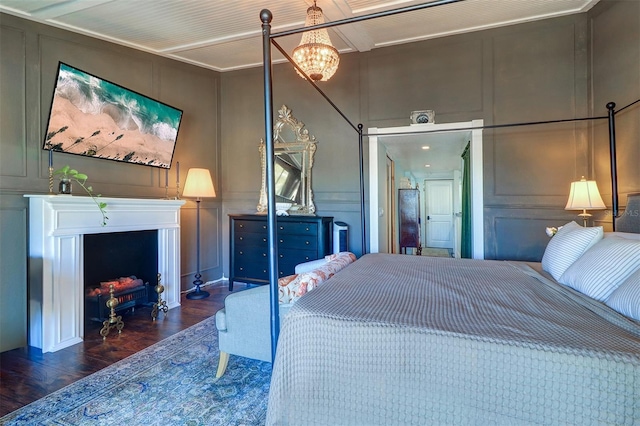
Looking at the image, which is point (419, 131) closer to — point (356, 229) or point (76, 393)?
point (356, 229)

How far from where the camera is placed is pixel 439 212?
9320 mm

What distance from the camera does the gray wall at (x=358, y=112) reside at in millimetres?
2588

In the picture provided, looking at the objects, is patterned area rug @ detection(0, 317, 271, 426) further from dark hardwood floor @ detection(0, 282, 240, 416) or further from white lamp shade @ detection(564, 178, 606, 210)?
white lamp shade @ detection(564, 178, 606, 210)

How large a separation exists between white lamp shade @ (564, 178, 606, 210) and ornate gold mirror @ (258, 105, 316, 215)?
280 centimetres

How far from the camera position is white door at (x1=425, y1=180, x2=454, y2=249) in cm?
922

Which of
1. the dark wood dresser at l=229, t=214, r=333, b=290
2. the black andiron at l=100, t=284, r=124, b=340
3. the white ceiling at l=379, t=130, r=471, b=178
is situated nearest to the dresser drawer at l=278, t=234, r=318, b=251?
the dark wood dresser at l=229, t=214, r=333, b=290

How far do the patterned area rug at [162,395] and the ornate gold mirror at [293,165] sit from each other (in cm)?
236

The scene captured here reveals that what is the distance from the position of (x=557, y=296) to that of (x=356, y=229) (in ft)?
8.96

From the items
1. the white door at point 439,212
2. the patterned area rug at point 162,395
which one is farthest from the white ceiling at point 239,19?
the white door at point 439,212

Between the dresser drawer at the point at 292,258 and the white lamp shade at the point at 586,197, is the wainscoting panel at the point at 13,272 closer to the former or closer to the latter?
the dresser drawer at the point at 292,258

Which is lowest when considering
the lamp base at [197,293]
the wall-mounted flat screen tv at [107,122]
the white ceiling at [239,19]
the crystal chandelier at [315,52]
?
the lamp base at [197,293]

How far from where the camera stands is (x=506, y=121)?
11.6 feet

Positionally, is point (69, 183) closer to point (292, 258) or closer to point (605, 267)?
point (292, 258)

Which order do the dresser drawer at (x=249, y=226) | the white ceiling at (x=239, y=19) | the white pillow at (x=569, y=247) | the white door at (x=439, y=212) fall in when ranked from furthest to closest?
the white door at (x=439, y=212) → the dresser drawer at (x=249, y=226) → the white ceiling at (x=239, y=19) → the white pillow at (x=569, y=247)
